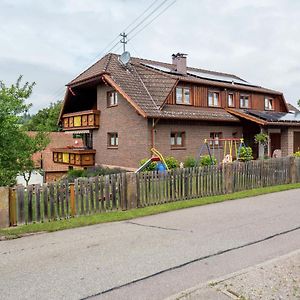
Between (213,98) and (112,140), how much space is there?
7.33 meters

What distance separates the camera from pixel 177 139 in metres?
20.2

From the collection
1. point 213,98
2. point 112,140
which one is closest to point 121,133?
point 112,140

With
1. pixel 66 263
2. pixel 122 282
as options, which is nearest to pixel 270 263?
pixel 122 282

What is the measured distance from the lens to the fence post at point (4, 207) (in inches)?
308

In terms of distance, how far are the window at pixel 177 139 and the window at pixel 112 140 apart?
3.62 metres

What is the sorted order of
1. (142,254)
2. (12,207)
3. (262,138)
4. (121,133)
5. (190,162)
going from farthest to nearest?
1. (262,138)
2. (121,133)
3. (190,162)
4. (12,207)
5. (142,254)

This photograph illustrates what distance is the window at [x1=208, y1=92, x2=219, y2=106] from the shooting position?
2258cm

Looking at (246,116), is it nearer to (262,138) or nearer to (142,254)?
(262,138)

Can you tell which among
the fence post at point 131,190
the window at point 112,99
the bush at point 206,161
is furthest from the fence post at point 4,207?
the window at point 112,99

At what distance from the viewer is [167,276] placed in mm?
4887

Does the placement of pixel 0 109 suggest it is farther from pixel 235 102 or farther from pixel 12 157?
pixel 235 102

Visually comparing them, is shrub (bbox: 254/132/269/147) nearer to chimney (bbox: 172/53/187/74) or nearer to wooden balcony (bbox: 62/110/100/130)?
chimney (bbox: 172/53/187/74)

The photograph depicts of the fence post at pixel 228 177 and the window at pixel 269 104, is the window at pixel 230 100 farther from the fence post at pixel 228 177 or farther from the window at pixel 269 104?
the fence post at pixel 228 177

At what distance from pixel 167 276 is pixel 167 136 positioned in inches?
585
